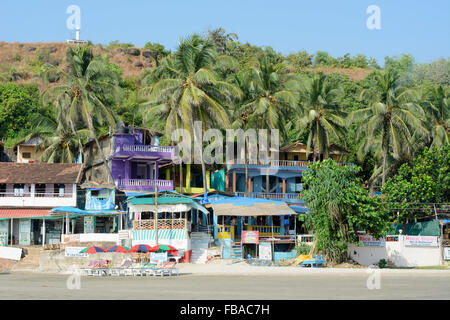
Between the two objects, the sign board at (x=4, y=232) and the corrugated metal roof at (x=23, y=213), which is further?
the corrugated metal roof at (x=23, y=213)

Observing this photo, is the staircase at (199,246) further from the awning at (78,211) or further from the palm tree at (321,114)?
the palm tree at (321,114)

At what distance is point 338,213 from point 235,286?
38.7ft

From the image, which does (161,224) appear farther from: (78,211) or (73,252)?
(73,252)

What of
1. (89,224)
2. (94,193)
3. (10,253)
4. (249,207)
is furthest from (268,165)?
(10,253)

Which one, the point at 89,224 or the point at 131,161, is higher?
the point at 131,161

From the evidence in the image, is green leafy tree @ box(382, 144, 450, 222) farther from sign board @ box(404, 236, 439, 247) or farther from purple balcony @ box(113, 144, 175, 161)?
purple balcony @ box(113, 144, 175, 161)

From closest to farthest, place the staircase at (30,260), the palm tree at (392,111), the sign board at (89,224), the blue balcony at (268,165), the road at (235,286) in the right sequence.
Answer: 1. the road at (235,286)
2. the staircase at (30,260)
3. the sign board at (89,224)
4. the palm tree at (392,111)
5. the blue balcony at (268,165)

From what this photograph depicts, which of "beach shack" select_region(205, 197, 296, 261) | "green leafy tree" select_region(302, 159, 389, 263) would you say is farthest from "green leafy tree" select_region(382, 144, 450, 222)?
"beach shack" select_region(205, 197, 296, 261)

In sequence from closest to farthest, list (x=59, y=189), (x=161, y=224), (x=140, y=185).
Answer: (x=161, y=224) < (x=59, y=189) < (x=140, y=185)

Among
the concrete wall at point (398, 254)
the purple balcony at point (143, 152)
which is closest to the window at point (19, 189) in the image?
the purple balcony at point (143, 152)

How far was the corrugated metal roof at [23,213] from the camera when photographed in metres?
46.5

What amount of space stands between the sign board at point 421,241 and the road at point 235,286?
226 inches

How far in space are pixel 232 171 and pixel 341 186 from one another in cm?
1498

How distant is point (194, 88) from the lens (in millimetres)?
46688
